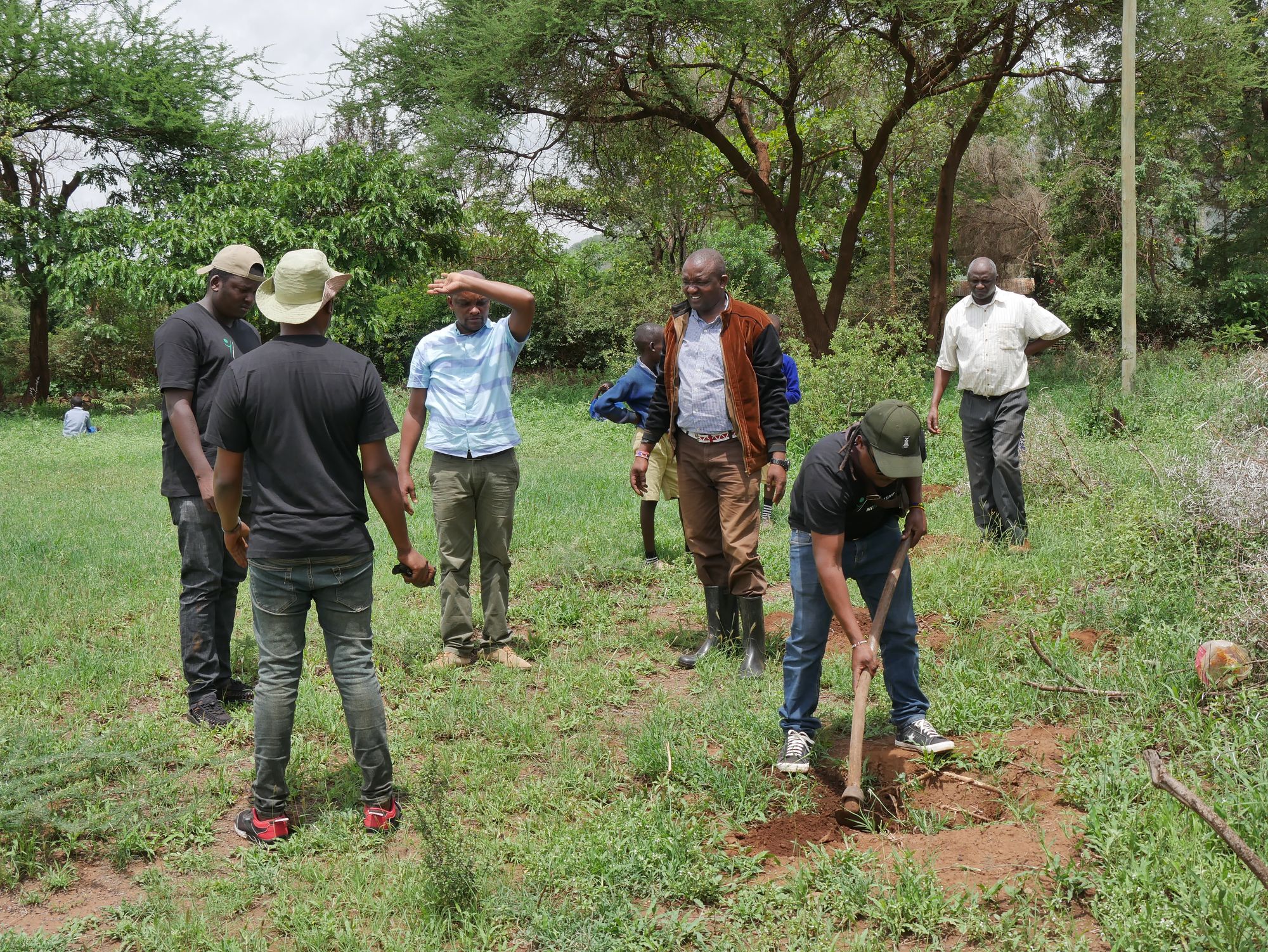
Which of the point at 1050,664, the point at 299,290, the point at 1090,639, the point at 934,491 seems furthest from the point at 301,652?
the point at 934,491

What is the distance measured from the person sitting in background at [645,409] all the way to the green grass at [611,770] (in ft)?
1.18

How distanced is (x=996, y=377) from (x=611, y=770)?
413 centimetres

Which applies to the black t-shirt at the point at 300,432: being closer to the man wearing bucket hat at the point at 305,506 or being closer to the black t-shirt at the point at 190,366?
the man wearing bucket hat at the point at 305,506

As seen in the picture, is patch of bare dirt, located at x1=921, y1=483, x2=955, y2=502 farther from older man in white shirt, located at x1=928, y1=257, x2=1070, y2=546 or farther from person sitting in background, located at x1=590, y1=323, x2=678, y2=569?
person sitting in background, located at x1=590, y1=323, x2=678, y2=569

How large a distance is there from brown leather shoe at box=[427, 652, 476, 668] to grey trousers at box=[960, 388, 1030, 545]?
12.1 ft

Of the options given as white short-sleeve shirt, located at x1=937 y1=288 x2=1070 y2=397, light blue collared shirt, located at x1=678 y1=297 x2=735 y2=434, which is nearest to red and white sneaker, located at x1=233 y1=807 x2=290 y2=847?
light blue collared shirt, located at x1=678 y1=297 x2=735 y2=434

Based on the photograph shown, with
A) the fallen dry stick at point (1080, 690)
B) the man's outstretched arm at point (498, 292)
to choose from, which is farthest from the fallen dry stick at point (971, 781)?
the man's outstretched arm at point (498, 292)

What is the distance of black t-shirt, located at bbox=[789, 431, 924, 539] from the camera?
376cm

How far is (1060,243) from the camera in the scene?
28953 millimetres

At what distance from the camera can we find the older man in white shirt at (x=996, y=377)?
271 inches

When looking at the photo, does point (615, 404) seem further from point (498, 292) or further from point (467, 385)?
point (498, 292)

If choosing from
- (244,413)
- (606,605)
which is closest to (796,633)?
(244,413)

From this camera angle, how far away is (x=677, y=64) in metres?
18.0

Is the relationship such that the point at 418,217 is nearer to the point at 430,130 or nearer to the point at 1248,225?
the point at 430,130
